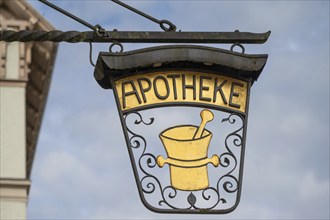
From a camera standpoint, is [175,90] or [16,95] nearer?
[175,90]

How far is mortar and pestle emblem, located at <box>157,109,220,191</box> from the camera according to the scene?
20.9ft

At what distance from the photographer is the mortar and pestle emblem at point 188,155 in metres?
6.36

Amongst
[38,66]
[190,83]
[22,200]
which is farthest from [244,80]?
[38,66]

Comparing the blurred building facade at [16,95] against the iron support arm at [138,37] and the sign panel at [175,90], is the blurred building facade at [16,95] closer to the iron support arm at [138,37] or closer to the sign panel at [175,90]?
the iron support arm at [138,37]

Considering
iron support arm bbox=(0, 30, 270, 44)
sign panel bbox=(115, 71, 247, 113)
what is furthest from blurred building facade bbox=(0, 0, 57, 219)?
sign panel bbox=(115, 71, 247, 113)

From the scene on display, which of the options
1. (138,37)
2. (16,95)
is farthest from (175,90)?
(16,95)

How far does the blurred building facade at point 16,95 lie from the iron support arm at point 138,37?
22.3 m

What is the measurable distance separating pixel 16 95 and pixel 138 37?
24.0 meters

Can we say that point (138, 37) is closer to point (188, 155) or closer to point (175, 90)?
point (175, 90)

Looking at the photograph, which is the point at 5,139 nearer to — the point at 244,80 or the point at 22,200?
the point at 22,200

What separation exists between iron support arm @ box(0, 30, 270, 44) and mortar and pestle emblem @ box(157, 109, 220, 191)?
1.15 ft

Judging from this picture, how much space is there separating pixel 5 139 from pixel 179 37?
2368cm

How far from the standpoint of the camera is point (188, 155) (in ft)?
21.0

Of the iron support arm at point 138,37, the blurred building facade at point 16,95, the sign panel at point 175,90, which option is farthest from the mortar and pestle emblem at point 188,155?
the blurred building facade at point 16,95
